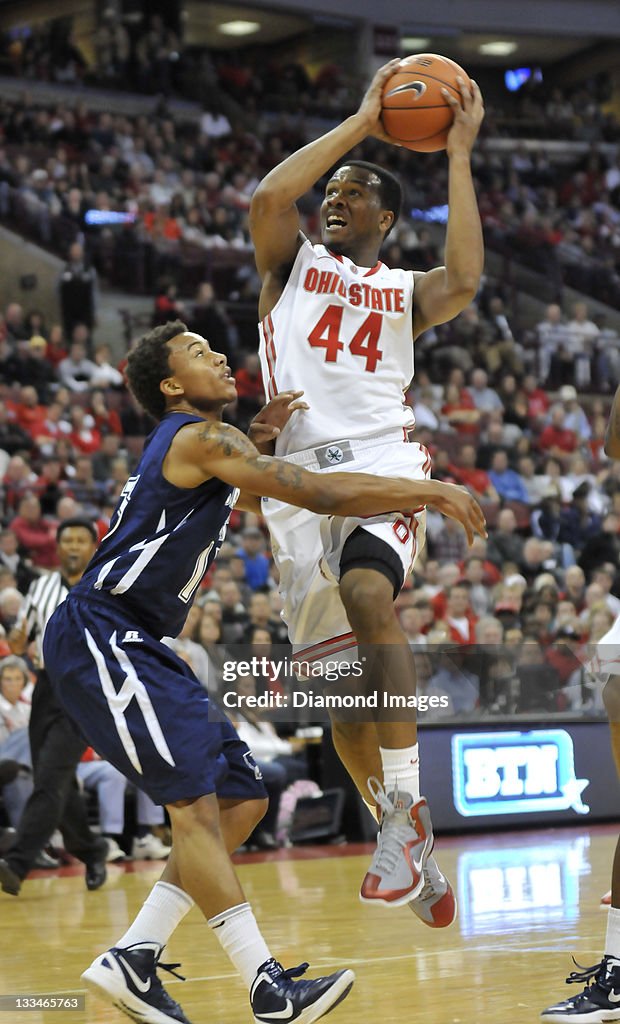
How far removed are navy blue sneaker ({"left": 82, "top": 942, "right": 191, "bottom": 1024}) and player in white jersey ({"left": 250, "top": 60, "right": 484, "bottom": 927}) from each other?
86 cm

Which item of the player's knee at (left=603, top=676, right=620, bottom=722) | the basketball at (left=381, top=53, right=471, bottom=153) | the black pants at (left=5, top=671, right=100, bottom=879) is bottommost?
the black pants at (left=5, top=671, right=100, bottom=879)

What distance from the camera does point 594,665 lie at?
489 centimetres

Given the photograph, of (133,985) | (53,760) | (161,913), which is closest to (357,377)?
(161,913)

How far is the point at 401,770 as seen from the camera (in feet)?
14.8

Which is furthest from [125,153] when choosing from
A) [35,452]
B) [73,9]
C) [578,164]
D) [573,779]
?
[573,779]

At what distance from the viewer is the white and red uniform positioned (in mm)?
4816

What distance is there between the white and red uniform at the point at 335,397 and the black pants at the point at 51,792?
301 centimetres

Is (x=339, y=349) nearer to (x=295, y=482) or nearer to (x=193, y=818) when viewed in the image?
(x=295, y=482)

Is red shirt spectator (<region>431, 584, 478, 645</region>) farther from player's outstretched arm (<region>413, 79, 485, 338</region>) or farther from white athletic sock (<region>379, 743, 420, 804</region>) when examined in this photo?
white athletic sock (<region>379, 743, 420, 804</region>)

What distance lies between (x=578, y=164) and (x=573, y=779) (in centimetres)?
1611

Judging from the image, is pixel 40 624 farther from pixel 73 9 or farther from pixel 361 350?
pixel 73 9

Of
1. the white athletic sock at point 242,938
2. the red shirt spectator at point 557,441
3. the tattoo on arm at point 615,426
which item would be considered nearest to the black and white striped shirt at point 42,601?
the white athletic sock at point 242,938

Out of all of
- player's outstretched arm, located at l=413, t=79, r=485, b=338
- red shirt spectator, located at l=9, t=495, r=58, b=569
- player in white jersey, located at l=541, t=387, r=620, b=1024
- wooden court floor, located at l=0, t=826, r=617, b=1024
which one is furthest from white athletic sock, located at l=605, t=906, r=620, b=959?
red shirt spectator, located at l=9, t=495, r=58, b=569

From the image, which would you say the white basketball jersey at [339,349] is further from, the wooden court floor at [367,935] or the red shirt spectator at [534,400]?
the red shirt spectator at [534,400]
